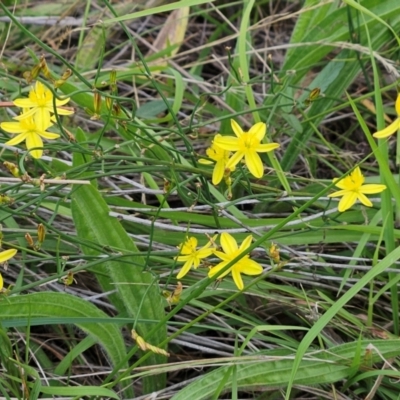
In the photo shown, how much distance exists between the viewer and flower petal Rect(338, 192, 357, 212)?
955 millimetres

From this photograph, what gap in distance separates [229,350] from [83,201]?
1.29 ft

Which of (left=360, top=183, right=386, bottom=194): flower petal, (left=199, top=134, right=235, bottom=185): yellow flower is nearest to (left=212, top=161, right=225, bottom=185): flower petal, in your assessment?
(left=199, top=134, right=235, bottom=185): yellow flower

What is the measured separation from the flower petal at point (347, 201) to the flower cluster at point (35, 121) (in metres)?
0.42

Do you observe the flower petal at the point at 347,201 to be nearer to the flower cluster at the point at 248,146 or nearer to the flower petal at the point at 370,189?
the flower petal at the point at 370,189

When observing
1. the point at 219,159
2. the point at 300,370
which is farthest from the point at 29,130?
the point at 300,370

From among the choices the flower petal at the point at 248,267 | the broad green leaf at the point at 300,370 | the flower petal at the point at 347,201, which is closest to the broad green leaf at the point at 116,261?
the broad green leaf at the point at 300,370

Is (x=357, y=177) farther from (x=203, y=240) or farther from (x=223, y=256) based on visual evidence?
(x=203, y=240)

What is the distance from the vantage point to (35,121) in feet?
3.16

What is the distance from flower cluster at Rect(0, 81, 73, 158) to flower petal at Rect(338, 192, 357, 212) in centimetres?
42

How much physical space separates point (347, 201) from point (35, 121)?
48 centimetres

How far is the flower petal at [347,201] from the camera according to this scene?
0.96 meters

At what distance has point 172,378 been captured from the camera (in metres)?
1.25

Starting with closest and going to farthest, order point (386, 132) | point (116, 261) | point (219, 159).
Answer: point (386, 132) < point (219, 159) < point (116, 261)

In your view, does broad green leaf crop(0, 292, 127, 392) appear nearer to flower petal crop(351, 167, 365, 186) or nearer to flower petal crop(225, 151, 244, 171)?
flower petal crop(225, 151, 244, 171)
